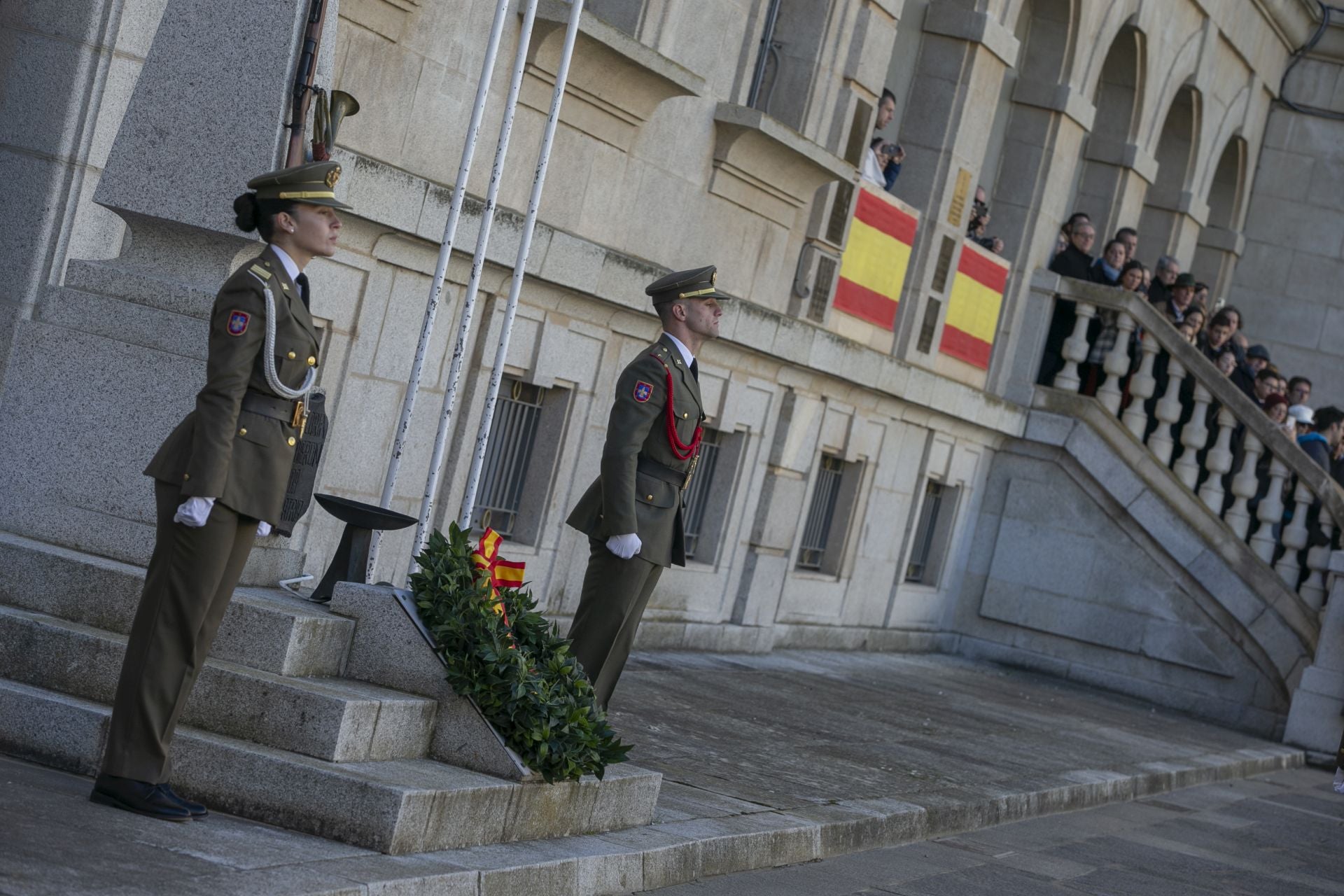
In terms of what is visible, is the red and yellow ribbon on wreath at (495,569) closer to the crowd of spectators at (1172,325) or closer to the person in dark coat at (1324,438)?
the crowd of spectators at (1172,325)

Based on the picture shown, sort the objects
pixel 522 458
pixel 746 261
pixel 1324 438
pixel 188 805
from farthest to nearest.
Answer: pixel 1324 438
pixel 746 261
pixel 522 458
pixel 188 805

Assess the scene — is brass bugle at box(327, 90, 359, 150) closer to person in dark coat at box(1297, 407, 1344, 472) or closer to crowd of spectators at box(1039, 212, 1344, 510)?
crowd of spectators at box(1039, 212, 1344, 510)

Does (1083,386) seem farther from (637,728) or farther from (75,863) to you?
(75,863)

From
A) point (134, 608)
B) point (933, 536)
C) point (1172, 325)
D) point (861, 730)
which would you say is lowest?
point (861, 730)

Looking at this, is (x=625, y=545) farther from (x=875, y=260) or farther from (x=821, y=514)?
(x=821, y=514)

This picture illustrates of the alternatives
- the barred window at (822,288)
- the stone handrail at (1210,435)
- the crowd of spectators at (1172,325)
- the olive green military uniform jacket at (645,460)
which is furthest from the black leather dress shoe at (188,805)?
the crowd of spectators at (1172,325)

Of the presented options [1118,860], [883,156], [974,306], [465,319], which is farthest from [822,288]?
[465,319]

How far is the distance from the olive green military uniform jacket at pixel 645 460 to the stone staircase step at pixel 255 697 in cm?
134

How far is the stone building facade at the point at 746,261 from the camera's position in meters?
6.70

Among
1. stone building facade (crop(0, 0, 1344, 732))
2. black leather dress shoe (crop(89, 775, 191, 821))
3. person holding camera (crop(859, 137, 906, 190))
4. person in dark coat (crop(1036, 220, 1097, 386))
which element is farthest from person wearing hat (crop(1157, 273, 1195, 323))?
black leather dress shoe (crop(89, 775, 191, 821))

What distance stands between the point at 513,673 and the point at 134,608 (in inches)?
50.7

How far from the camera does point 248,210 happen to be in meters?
5.75

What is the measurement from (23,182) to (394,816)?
12.4 feet

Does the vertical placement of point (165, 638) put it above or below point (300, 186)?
below
